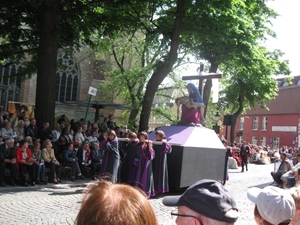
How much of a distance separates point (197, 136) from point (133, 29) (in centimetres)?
875

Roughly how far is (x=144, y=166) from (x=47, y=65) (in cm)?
703

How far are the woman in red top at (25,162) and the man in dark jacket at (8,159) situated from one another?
0.59ft

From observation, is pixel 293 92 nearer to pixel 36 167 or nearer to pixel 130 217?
pixel 36 167

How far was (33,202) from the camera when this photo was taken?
28.6 ft

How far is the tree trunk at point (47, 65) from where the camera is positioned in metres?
14.8

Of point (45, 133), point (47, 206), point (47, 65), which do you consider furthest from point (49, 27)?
point (47, 206)

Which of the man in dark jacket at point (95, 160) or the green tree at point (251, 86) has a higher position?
the green tree at point (251, 86)

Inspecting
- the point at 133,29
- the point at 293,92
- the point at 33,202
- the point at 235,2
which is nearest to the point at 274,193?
the point at 33,202

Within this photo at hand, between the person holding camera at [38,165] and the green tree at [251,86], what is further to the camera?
the green tree at [251,86]

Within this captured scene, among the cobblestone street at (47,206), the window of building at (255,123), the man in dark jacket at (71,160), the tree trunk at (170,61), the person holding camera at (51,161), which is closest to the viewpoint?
the cobblestone street at (47,206)

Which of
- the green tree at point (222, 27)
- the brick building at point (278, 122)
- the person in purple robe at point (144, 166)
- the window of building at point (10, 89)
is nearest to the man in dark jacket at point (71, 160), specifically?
the person in purple robe at point (144, 166)

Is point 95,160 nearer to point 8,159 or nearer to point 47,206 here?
point 8,159

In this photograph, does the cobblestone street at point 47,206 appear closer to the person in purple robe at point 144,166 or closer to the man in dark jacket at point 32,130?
the person in purple robe at point 144,166

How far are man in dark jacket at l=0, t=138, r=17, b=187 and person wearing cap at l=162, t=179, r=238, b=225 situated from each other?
9666 millimetres
